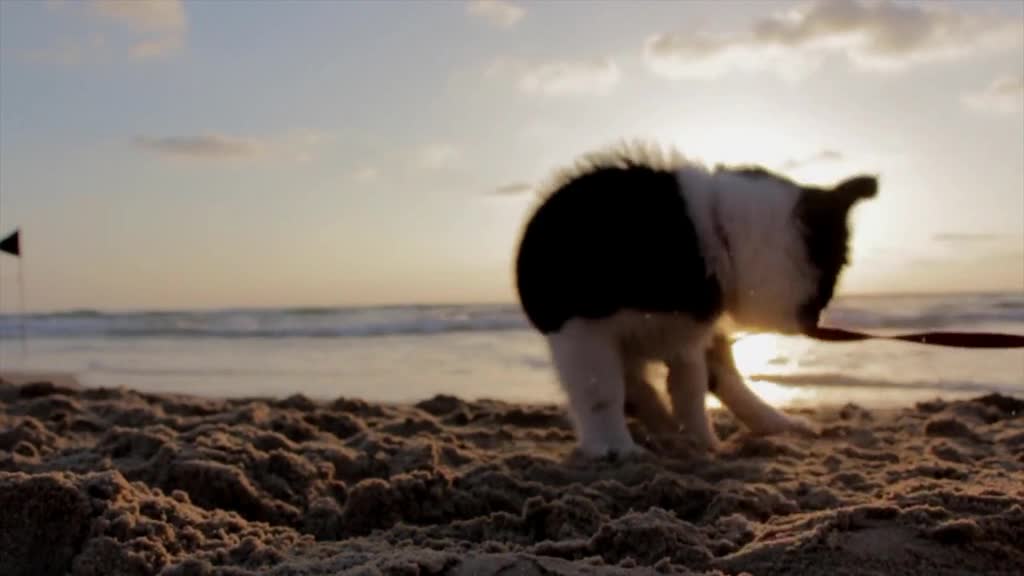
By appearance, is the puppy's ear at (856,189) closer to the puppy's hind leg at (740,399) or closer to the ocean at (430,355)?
the ocean at (430,355)

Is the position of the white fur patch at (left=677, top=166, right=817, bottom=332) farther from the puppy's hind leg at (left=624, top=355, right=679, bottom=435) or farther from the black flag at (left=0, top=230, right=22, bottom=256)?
the black flag at (left=0, top=230, right=22, bottom=256)

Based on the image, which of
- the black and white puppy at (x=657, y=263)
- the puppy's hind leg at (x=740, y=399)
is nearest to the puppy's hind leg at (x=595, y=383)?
the black and white puppy at (x=657, y=263)

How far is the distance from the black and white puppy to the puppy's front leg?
0.14m

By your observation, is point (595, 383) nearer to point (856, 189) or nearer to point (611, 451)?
point (611, 451)

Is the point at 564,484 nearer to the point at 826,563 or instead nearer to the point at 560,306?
the point at 560,306

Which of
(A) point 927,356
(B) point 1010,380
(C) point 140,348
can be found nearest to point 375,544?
(B) point 1010,380

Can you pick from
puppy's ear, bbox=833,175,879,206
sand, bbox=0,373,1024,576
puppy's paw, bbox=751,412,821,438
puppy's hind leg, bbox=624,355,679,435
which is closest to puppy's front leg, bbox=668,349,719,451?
puppy's hind leg, bbox=624,355,679,435

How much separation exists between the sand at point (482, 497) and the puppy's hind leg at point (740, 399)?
15cm

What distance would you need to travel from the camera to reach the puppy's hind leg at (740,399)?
16.0ft

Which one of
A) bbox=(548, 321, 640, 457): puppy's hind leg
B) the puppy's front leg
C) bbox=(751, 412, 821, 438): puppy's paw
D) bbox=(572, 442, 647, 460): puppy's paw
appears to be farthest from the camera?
bbox=(751, 412, 821, 438): puppy's paw

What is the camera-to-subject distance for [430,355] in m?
11.0

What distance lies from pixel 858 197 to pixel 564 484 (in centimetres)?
181

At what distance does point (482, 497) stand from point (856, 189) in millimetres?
2114

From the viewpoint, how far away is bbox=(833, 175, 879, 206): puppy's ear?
14.1ft
